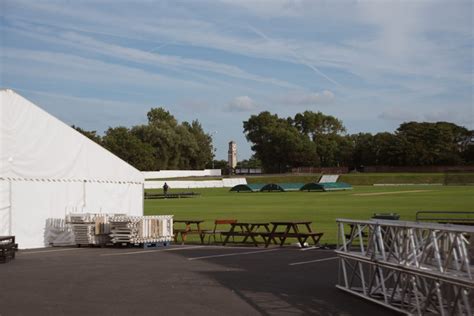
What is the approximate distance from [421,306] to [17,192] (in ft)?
56.7

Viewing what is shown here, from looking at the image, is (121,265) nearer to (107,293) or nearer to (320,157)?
(107,293)

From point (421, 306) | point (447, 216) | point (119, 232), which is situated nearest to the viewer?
point (421, 306)

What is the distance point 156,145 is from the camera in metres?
145

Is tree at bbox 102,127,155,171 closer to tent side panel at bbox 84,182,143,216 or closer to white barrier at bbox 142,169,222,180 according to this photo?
white barrier at bbox 142,169,222,180

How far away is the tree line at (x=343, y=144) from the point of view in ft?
470

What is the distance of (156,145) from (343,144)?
48.8m

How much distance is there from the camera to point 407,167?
143375mm

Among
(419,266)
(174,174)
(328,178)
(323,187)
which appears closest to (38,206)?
(419,266)

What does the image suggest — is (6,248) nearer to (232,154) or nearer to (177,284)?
(177,284)

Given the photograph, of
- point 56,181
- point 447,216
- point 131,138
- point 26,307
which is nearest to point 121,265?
point 26,307

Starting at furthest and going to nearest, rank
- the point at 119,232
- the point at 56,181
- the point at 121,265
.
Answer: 1. the point at 56,181
2. the point at 119,232
3. the point at 121,265

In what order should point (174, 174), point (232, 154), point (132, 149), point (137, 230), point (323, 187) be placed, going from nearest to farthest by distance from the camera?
point (137, 230) < point (323, 187) < point (174, 174) < point (132, 149) < point (232, 154)

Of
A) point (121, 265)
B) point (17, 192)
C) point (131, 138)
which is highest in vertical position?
point (131, 138)

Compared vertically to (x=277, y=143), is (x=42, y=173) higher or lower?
lower
